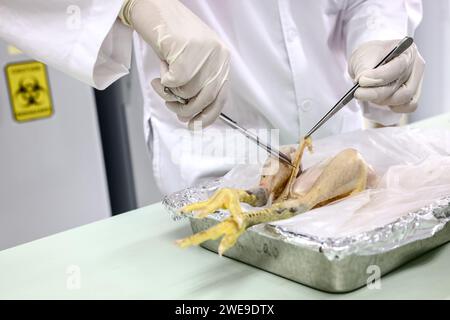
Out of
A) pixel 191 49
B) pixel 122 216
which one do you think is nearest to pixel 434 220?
pixel 191 49

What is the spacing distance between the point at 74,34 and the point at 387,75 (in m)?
0.54

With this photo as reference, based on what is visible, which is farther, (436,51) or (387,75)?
(436,51)

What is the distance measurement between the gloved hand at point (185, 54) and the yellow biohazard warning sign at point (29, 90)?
90 cm

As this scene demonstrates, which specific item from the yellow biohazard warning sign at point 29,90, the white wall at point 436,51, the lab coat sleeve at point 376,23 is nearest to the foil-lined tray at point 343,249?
the lab coat sleeve at point 376,23

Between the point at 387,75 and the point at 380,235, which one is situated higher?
the point at 387,75

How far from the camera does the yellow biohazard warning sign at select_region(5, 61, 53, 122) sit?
67.8 inches

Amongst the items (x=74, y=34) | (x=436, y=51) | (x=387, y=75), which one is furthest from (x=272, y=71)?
(x=436, y=51)

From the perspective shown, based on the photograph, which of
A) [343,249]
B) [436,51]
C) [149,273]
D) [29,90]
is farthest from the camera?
[436,51]

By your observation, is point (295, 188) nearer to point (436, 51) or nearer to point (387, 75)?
point (387, 75)

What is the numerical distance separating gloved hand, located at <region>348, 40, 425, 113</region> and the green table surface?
31cm

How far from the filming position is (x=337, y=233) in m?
0.74

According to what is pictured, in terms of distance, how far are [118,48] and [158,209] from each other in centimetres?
30

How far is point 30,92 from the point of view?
5.78 feet
